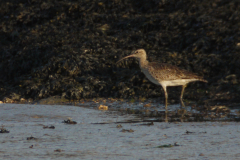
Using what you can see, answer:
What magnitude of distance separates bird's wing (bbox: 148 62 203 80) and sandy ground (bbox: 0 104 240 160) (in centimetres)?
289

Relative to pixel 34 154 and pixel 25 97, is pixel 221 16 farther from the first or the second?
pixel 34 154

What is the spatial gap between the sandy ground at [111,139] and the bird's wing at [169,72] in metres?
2.89

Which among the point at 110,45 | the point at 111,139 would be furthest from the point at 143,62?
the point at 111,139

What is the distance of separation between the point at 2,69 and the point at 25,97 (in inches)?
78.5

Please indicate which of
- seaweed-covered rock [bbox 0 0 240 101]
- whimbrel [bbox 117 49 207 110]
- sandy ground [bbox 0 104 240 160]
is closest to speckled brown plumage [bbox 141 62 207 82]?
whimbrel [bbox 117 49 207 110]

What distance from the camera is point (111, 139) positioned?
5.90m

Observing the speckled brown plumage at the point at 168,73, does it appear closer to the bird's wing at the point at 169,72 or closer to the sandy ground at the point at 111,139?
the bird's wing at the point at 169,72

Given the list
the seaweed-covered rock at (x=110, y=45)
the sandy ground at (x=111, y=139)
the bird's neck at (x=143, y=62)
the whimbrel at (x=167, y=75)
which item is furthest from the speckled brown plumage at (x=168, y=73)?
the sandy ground at (x=111, y=139)

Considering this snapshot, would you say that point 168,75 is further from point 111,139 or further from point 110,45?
point 111,139

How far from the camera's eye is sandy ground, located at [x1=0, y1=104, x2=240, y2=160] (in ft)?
16.5

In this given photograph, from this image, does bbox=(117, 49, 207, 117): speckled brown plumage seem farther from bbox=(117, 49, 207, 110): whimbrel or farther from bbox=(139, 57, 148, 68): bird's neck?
bbox=(139, 57, 148, 68): bird's neck

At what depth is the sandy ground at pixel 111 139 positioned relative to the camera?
16.5 feet

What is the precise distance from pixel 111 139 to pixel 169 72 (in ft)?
17.2

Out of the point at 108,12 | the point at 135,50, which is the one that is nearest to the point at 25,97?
the point at 135,50
